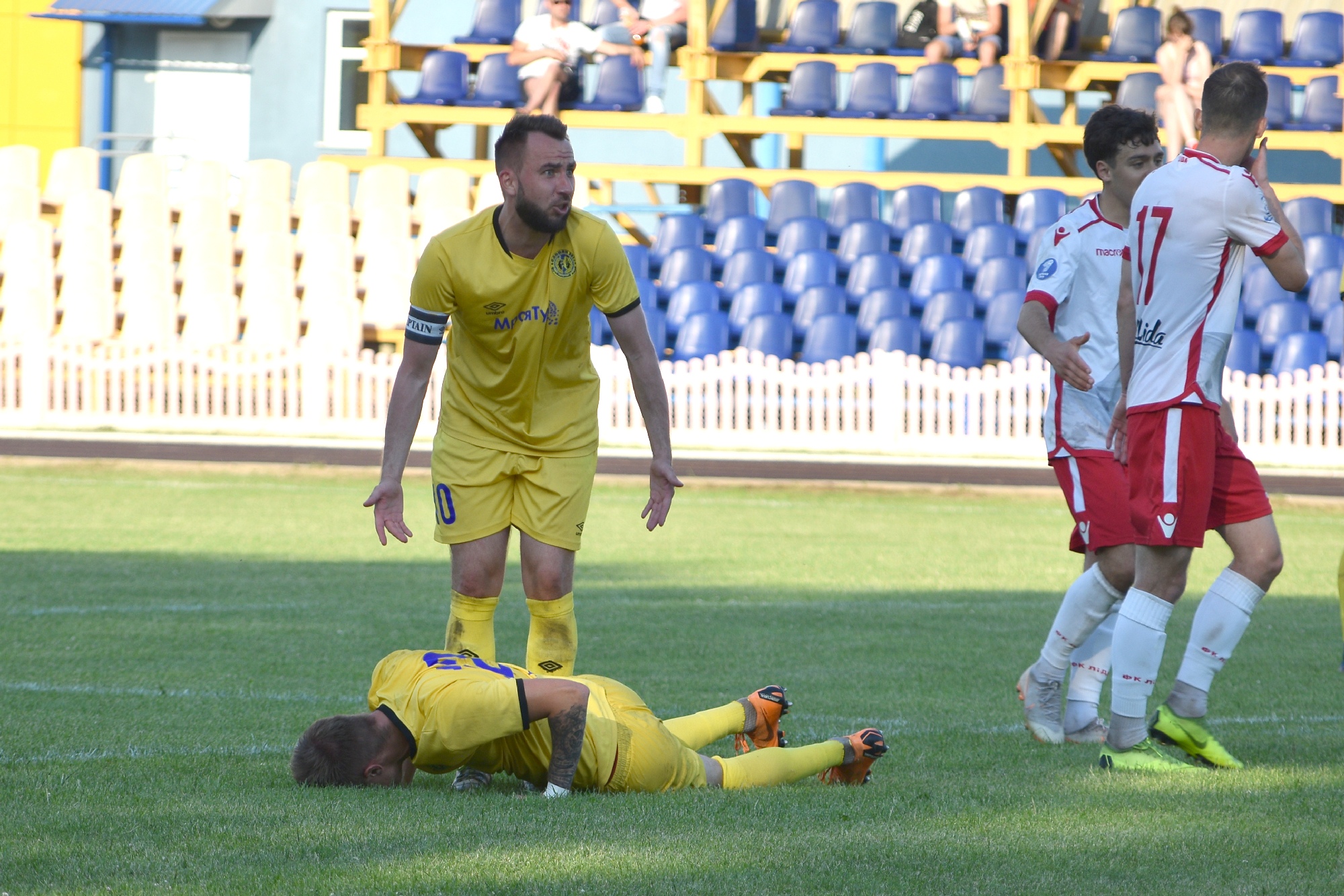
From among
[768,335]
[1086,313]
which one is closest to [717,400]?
[768,335]

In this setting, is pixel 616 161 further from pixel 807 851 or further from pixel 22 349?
pixel 807 851

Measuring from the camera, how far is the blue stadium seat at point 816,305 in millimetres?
20625

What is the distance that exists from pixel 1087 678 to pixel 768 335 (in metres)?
14.7

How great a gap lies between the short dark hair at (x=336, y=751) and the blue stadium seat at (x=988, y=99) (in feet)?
66.2

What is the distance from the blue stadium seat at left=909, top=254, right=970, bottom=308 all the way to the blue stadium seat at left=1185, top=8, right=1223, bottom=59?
22.0ft

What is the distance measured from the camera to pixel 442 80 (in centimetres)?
2427

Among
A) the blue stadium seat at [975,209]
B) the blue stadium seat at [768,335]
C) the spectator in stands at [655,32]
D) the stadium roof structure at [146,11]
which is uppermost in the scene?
the stadium roof structure at [146,11]

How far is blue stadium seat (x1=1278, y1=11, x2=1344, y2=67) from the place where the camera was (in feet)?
78.7

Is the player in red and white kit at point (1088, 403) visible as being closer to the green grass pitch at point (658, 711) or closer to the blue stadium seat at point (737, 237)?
the green grass pitch at point (658, 711)

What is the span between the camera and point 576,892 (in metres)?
3.34

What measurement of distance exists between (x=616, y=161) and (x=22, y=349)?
11908 millimetres

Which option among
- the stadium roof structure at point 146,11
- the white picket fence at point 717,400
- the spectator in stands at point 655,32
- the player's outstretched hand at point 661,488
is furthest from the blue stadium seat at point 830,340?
the player's outstretched hand at point 661,488

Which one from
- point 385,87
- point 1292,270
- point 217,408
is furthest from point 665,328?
point 1292,270

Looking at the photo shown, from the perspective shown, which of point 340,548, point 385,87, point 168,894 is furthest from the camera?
point 385,87
